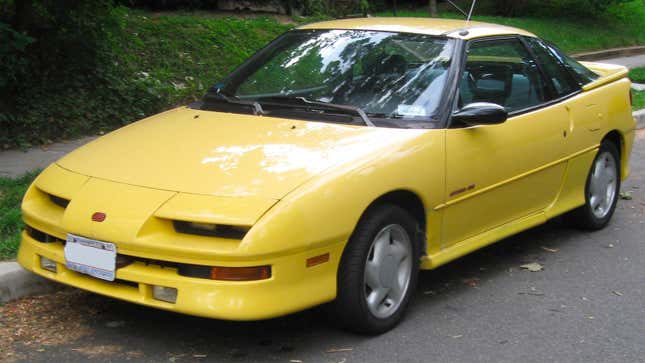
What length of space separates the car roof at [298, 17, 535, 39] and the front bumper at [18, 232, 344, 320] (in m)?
1.95

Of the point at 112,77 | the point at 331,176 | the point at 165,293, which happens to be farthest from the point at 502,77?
the point at 112,77

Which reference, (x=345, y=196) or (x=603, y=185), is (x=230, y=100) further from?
(x=603, y=185)

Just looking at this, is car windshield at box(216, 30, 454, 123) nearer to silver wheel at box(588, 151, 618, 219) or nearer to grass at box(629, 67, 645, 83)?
silver wheel at box(588, 151, 618, 219)

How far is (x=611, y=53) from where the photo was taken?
62.4 feet

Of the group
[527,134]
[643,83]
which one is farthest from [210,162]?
[643,83]

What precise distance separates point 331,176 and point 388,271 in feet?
2.17

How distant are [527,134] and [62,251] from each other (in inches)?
114

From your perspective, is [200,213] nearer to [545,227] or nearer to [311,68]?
[311,68]

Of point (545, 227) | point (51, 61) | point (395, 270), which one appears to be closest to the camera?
point (395, 270)

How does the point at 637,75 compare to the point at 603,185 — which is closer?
the point at 603,185

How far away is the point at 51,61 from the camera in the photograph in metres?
9.38

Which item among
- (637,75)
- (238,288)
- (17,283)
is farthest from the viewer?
(637,75)

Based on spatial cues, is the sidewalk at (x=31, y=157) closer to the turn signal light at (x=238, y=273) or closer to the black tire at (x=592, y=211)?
the turn signal light at (x=238, y=273)

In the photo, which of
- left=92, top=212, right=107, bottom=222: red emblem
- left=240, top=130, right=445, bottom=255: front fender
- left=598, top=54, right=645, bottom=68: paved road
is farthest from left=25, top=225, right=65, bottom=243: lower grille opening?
left=598, top=54, right=645, bottom=68: paved road
